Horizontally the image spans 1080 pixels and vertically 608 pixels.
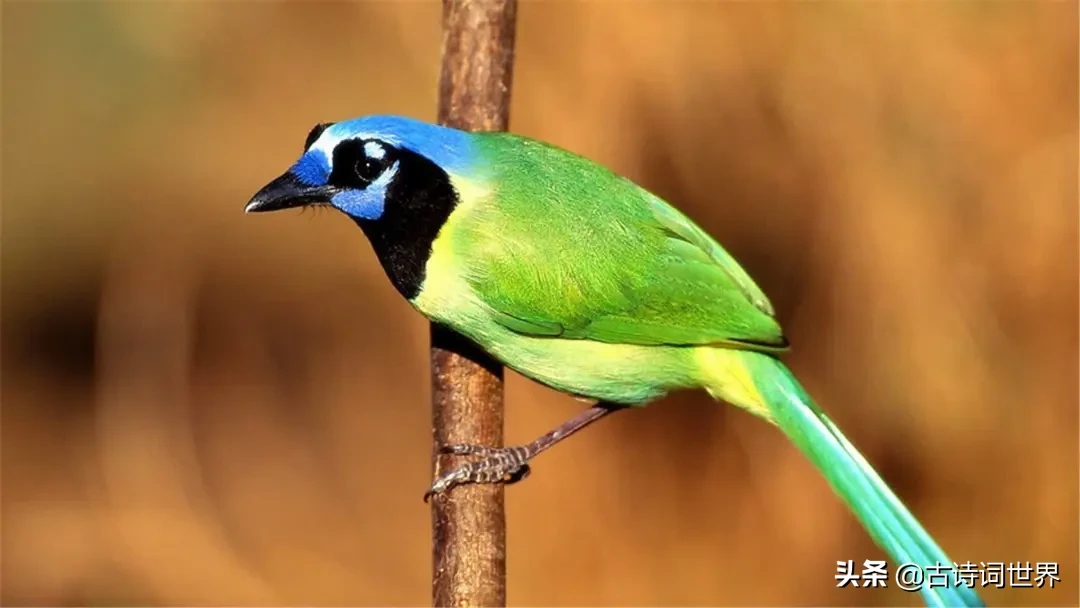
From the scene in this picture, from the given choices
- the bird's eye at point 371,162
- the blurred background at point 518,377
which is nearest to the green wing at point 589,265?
the bird's eye at point 371,162

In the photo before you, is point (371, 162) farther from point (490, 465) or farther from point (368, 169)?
point (490, 465)

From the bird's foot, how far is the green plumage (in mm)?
257

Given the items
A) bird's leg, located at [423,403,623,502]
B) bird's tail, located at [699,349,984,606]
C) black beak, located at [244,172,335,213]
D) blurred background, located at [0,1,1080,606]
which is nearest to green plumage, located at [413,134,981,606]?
bird's tail, located at [699,349,984,606]

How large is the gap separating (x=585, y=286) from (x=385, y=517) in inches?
132

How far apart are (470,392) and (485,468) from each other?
0.30 metres

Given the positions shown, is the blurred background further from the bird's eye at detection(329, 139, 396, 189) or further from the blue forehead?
the bird's eye at detection(329, 139, 396, 189)

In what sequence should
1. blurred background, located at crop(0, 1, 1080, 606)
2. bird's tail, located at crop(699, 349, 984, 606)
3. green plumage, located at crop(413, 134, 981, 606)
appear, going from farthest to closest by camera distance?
blurred background, located at crop(0, 1, 1080, 606) → green plumage, located at crop(413, 134, 981, 606) → bird's tail, located at crop(699, 349, 984, 606)

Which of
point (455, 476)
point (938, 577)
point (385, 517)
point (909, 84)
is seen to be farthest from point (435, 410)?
point (909, 84)

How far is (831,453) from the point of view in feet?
10.2

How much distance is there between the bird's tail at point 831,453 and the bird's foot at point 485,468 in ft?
2.09

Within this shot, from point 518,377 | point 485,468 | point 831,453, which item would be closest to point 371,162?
point 485,468

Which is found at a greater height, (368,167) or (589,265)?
(368,167)

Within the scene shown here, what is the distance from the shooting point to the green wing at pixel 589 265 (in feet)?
10.0

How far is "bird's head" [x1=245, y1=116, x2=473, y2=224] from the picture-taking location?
3.01 metres
